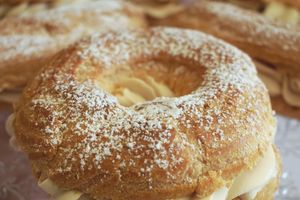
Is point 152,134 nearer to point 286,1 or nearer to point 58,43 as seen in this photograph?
point 58,43

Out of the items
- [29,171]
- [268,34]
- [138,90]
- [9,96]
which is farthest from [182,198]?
[268,34]

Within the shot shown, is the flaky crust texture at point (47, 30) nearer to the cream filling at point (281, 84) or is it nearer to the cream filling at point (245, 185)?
the cream filling at point (281, 84)

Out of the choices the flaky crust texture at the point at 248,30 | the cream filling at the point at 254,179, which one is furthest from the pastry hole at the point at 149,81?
the flaky crust texture at the point at 248,30

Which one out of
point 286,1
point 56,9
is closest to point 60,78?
point 56,9

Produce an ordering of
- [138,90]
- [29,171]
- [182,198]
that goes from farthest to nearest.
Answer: [29,171] < [138,90] < [182,198]

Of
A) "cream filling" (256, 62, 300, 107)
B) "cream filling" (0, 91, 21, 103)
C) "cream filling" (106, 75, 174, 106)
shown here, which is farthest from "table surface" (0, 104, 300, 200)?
"cream filling" (106, 75, 174, 106)

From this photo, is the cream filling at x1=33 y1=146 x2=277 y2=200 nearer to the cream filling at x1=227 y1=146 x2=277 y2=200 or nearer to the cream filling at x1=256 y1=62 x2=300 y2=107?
the cream filling at x1=227 y1=146 x2=277 y2=200

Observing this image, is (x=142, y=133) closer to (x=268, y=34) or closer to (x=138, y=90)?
(x=138, y=90)
